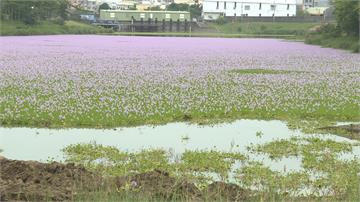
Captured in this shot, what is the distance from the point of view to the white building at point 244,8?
12870 centimetres

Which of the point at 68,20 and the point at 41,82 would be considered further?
the point at 68,20

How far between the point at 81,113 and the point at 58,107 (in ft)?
3.28

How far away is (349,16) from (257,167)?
40.1 meters

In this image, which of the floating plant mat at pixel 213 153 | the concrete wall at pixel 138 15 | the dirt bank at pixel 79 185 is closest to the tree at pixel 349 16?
the floating plant mat at pixel 213 153

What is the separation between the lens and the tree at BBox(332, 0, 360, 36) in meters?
44.4

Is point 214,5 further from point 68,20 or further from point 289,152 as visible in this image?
point 289,152

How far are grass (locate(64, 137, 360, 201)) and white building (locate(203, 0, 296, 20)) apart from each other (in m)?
121

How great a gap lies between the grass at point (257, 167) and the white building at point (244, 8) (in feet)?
395

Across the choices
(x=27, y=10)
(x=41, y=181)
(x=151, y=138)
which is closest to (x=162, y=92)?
(x=151, y=138)

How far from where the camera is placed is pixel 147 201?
550cm

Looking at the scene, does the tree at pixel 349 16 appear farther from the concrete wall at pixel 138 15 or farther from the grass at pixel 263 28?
the concrete wall at pixel 138 15

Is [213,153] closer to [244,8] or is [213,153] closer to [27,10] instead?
[27,10]

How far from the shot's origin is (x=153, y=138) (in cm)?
1054

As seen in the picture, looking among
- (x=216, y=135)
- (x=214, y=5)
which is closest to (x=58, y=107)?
(x=216, y=135)
